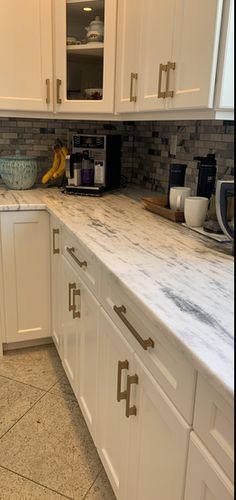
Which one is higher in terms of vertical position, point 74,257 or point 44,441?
point 74,257

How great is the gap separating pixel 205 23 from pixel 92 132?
151cm

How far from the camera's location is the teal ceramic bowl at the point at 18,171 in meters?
2.35

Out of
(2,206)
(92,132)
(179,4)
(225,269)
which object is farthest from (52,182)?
(225,269)

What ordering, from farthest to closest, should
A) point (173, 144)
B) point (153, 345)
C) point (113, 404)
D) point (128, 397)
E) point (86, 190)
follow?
point (86, 190) < point (173, 144) < point (113, 404) < point (128, 397) < point (153, 345)

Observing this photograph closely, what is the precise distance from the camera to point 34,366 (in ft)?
7.23

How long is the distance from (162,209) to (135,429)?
102cm

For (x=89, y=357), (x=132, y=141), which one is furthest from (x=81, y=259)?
(x=132, y=141)

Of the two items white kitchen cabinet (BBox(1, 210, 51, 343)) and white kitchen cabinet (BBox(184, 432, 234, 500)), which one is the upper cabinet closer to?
white kitchen cabinet (BBox(1, 210, 51, 343))

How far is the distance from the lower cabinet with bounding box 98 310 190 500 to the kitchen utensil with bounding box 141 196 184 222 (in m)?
0.62

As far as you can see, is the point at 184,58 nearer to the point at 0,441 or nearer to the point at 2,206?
the point at 2,206

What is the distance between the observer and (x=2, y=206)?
1.99 m

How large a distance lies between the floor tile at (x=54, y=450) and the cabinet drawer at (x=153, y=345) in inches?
28.4

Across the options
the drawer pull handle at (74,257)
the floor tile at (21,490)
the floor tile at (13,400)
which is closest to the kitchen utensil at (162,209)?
the drawer pull handle at (74,257)

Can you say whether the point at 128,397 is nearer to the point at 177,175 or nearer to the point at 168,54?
the point at 177,175
